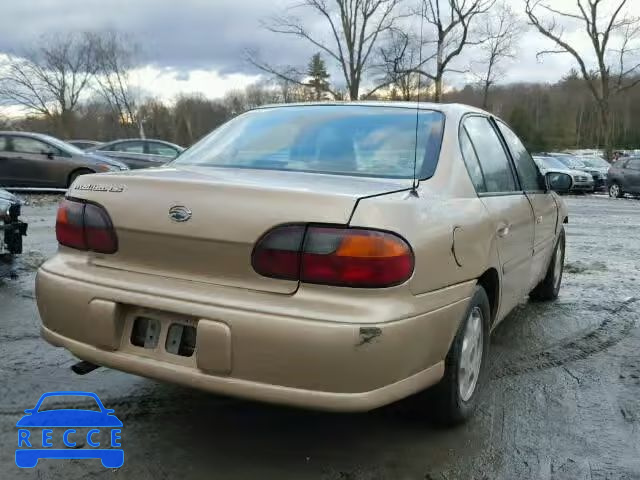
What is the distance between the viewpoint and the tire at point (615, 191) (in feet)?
66.1

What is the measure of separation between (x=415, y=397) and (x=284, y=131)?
1.51 metres

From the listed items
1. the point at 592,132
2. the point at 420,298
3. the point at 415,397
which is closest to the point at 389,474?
the point at 415,397

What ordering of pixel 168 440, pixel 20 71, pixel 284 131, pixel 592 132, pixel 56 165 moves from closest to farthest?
pixel 168 440 → pixel 284 131 → pixel 56 165 → pixel 20 71 → pixel 592 132

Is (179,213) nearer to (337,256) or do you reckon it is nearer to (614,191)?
(337,256)

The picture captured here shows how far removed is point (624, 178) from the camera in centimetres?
1980

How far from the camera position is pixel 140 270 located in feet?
8.14

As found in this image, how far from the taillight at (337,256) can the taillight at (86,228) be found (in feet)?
2.41

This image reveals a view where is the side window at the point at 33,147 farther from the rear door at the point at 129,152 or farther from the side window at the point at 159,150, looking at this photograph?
the side window at the point at 159,150

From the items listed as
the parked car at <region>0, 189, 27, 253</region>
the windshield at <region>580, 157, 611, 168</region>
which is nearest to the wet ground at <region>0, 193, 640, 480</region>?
the parked car at <region>0, 189, 27, 253</region>

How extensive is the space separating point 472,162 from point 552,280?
2.49 m

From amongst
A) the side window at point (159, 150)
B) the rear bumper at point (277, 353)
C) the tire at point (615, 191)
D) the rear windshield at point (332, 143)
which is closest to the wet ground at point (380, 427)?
the rear bumper at point (277, 353)

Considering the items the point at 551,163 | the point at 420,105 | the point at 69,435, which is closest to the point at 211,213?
the point at 69,435

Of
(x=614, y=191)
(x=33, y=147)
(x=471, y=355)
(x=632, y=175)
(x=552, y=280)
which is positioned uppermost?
(x=33, y=147)

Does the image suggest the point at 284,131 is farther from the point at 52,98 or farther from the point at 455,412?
the point at 52,98
